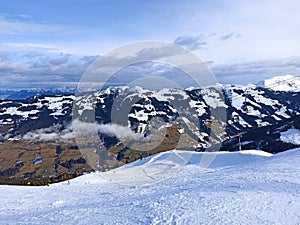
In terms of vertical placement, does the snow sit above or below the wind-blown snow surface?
below

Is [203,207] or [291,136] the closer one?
[203,207]

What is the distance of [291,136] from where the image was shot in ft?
336

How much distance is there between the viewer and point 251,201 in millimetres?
11555

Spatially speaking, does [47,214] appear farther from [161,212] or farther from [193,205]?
[193,205]

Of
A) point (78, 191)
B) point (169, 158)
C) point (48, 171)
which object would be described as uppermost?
point (78, 191)

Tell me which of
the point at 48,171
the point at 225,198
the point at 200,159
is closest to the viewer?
the point at 225,198

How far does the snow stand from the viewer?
3725 inches

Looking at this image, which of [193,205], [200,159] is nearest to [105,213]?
[193,205]

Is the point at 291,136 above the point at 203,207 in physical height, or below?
below

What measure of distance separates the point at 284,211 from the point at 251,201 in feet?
4.25

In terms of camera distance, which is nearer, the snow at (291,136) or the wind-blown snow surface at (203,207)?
the wind-blown snow surface at (203,207)

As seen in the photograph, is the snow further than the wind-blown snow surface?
Yes

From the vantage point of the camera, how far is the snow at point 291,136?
94.6 meters

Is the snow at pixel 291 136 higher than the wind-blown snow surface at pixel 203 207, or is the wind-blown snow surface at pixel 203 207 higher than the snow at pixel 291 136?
the wind-blown snow surface at pixel 203 207
